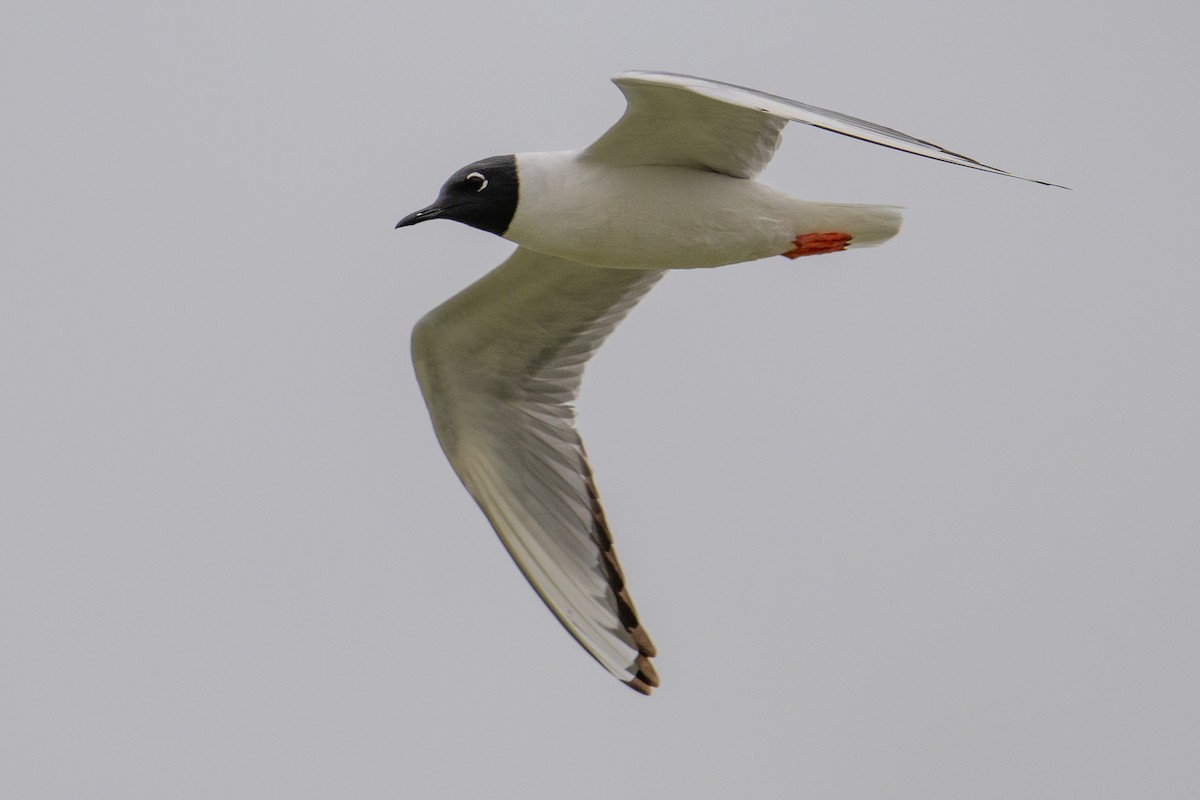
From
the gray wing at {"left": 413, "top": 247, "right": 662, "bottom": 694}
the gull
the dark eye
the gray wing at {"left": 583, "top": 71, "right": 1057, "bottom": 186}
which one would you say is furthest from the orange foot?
the dark eye

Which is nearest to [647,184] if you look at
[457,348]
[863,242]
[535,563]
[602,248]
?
[602,248]

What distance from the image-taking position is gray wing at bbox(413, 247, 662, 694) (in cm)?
700

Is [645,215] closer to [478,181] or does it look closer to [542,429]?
[478,181]

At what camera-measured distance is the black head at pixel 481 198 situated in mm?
5992

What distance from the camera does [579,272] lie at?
22.6 feet

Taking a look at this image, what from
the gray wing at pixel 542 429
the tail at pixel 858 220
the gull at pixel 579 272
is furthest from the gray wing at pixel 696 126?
the gray wing at pixel 542 429

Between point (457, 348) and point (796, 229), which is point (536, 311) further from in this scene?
point (796, 229)

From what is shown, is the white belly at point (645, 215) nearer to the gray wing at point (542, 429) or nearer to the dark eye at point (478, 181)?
the dark eye at point (478, 181)

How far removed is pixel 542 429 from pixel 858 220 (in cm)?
172

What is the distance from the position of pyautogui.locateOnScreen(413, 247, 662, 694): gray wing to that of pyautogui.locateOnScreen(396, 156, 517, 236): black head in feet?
2.89

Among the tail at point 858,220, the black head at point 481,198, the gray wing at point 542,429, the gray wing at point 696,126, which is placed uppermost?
the gray wing at point 696,126

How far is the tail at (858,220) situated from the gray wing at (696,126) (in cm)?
28

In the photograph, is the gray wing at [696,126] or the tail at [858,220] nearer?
the gray wing at [696,126]

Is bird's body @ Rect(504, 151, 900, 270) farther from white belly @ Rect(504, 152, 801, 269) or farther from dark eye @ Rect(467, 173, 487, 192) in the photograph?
dark eye @ Rect(467, 173, 487, 192)
